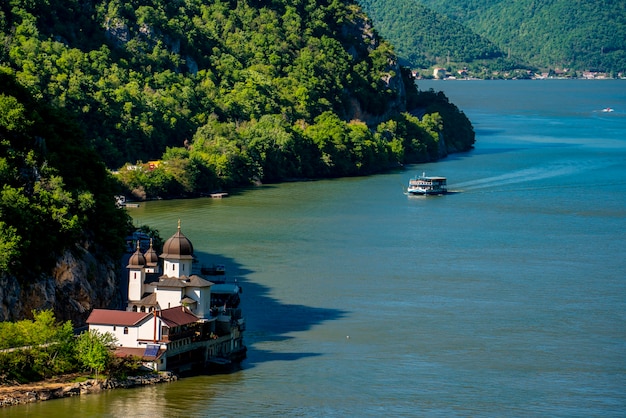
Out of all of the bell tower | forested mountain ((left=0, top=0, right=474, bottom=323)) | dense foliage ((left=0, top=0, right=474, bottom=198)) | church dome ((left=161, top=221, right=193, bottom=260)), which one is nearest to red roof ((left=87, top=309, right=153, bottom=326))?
→ the bell tower

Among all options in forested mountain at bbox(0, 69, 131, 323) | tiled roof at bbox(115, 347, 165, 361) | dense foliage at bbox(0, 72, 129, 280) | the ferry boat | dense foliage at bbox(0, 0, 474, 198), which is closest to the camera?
tiled roof at bbox(115, 347, 165, 361)

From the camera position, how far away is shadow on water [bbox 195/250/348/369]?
56250 mm

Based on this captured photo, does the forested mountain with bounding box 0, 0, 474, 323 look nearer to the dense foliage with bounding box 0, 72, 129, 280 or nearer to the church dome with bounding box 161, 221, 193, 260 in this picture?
the dense foliage with bounding box 0, 72, 129, 280

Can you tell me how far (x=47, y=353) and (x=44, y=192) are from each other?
394 inches

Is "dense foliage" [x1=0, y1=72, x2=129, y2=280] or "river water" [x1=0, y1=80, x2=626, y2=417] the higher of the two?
"dense foliage" [x1=0, y1=72, x2=129, y2=280]

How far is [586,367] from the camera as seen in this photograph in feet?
181

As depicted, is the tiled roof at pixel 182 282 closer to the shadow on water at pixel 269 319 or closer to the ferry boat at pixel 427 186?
the shadow on water at pixel 269 319

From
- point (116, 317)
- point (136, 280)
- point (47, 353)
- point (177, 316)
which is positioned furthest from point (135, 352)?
point (136, 280)

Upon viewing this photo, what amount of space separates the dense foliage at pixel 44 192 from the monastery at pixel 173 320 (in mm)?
2849

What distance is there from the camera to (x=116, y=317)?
5341cm

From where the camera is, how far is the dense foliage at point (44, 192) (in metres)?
56.7

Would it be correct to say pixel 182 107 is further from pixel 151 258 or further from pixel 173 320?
pixel 173 320

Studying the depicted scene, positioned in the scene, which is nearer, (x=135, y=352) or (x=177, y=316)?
(x=135, y=352)

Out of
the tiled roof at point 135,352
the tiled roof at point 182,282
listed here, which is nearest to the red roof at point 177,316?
the tiled roof at point 182,282
